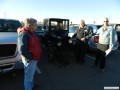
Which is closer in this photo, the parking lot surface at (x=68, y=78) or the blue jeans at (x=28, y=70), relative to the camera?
the blue jeans at (x=28, y=70)

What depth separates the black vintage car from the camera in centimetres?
880

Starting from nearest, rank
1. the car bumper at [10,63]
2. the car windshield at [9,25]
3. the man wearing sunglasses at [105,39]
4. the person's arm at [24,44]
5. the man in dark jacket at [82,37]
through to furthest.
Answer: the person's arm at [24,44], the car bumper at [10,63], the man wearing sunglasses at [105,39], the car windshield at [9,25], the man in dark jacket at [82,37]

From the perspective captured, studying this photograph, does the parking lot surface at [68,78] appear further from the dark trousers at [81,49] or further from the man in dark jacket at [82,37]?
the man in dark jacket at [82,37]

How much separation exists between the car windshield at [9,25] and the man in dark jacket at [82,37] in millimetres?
2521

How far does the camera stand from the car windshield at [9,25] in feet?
26.3

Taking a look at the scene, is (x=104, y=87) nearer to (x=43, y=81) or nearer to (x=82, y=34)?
(x=43, y=81)

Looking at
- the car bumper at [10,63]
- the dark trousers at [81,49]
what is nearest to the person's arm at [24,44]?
the car bumper at [10,63]

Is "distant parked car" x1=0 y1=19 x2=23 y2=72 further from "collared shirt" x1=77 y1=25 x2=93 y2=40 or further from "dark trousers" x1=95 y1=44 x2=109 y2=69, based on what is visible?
"collared shirt" x1=77 y1=25 x2=93 y2=40

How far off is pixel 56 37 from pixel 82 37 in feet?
4.22

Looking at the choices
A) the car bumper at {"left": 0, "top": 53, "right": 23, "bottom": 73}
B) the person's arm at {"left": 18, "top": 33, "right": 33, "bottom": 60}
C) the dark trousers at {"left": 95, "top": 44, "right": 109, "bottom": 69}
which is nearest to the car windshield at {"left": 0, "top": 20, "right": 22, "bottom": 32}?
the car bumper at {"left": 0, "top": 53, "right": 23, "bottom": 73}

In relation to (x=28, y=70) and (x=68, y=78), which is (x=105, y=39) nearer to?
(x=68, y=78)

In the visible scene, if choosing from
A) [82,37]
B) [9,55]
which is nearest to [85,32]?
[82,37]

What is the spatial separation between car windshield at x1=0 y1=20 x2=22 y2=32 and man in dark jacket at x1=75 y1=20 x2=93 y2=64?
252 cm

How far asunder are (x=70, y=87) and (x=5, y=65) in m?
1.85
